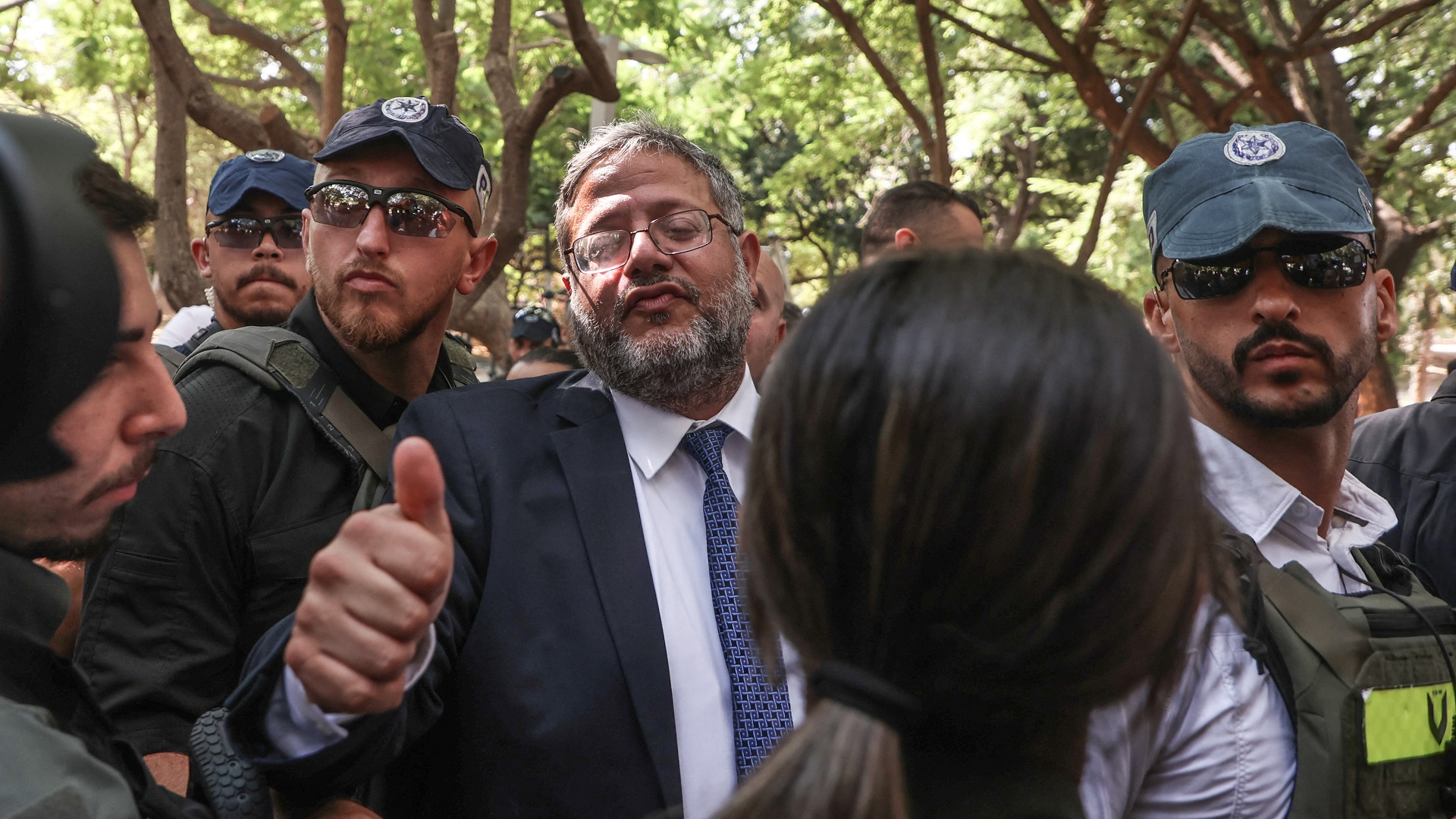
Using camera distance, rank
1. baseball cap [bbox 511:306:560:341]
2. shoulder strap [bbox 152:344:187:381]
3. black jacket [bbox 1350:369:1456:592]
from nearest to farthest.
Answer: black jacket [bbox 1350:369:1456:592], shoulder strap [bbox 152:344:187:381], baseball cap [bbox 511:306:560:341]

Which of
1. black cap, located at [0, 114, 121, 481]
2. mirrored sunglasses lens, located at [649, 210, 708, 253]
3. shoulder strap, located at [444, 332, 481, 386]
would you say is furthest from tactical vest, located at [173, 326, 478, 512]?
black cap, located at [0, 114, 121, 481]

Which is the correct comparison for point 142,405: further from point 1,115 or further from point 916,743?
point 916,743

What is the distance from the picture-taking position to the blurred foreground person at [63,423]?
1.07 metres

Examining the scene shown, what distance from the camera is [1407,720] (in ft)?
6.09

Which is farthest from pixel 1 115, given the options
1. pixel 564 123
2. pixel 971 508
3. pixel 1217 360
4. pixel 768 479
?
pixel 564 123

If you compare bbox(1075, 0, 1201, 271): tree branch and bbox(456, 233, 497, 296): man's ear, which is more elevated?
bbox(1075, 0, 1201, 271): tree branch

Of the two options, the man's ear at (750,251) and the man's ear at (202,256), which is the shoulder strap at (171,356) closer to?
the man's ear at (202,256)

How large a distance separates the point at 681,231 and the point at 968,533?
185cm

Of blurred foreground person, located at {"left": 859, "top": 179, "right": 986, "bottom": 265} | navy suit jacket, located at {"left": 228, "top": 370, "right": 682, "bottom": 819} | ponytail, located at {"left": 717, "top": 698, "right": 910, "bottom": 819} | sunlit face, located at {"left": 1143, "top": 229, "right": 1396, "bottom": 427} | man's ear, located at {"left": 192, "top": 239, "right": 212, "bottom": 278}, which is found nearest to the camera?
ponytail, located at {"left": 717, "top": 698, "right": 910, "bottom": 819}

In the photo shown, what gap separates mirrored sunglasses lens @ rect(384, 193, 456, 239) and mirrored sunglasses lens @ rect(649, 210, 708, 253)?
547mm

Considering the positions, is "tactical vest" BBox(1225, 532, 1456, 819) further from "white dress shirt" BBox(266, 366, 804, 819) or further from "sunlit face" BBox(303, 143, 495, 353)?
"sunlit face" BBox(303, 143, 495, 353)

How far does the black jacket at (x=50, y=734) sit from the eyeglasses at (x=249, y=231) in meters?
2.57

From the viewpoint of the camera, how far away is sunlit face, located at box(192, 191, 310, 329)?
363 centimetres

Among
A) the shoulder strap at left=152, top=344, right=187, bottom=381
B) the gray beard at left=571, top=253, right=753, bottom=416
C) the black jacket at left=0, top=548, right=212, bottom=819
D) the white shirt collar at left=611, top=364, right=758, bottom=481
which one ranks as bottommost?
the black jacket at left=0, top=548, right=212, bottom=819
